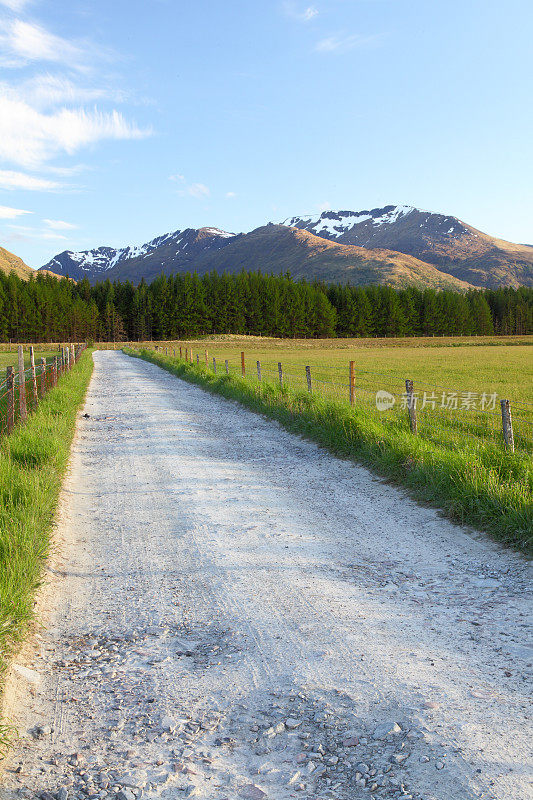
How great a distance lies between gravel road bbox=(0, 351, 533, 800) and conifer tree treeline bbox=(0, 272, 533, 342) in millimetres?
116423

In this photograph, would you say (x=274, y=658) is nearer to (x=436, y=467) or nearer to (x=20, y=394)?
(x=436, y=467)

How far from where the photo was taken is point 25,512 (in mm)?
5727

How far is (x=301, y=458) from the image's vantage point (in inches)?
388

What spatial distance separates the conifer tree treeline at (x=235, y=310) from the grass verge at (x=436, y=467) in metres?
112

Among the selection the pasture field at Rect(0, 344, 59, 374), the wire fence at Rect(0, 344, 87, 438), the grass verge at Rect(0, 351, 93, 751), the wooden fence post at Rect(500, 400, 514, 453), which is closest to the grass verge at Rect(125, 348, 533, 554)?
the wooden fence post at Rect(500, 400, 514, 453)

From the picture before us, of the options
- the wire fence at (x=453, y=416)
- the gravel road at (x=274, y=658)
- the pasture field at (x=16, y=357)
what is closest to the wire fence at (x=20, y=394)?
the gravel road at (x=274, y=658)

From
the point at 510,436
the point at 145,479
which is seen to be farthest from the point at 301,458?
the point at 510,436

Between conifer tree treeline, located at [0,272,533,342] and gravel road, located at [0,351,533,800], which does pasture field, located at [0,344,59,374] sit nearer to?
gravel road, located at [0,351,533,800]

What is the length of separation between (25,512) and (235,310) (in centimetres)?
12189

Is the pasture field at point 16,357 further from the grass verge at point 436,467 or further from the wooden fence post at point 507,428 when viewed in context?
the wooden fence post at point 507,428

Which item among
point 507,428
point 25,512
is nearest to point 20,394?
point 25,512

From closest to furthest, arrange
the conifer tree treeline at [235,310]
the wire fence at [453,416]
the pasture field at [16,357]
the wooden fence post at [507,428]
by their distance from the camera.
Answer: the wooden fence post at [507,428] < the wire fence at [453,416] < the pasture field at [16,357] < the conifer tree treeline at [235,310]

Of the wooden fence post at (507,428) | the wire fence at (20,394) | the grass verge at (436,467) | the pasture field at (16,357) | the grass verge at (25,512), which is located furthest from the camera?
the pasture field at (16,357)

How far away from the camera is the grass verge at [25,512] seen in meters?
3.89
